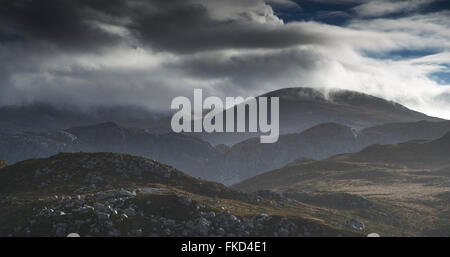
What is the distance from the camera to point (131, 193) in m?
150

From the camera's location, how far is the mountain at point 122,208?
121 m

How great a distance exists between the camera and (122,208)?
445 ft

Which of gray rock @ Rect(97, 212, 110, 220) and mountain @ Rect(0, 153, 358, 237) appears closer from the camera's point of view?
mountain @ Rect(0, 153, 358, 237)

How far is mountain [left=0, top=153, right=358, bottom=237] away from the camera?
120938 millimetres

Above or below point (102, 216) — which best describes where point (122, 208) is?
above

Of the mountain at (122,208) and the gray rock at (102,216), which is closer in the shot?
the mountain at (122,208)

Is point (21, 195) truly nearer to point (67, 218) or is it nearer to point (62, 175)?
point (62, 175)

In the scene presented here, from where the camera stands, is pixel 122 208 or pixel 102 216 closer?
pixel 102 216
